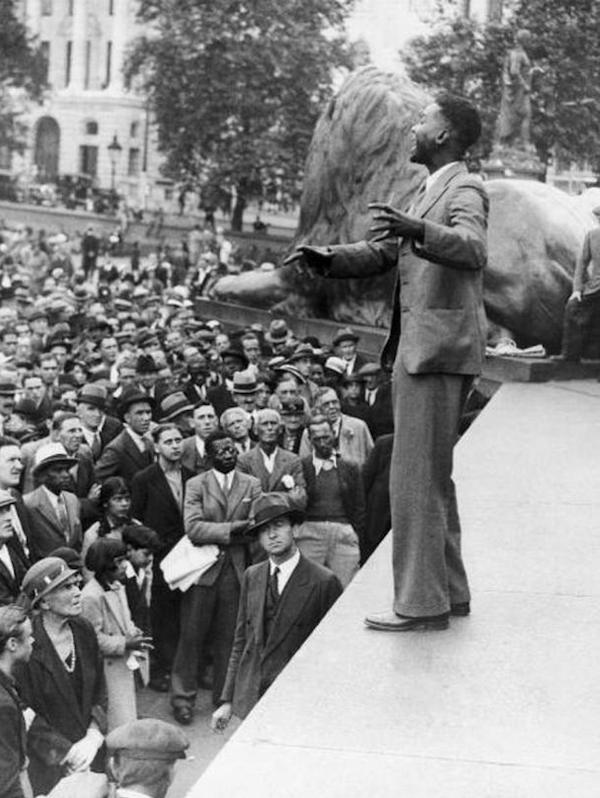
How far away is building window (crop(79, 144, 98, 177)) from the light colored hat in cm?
7772

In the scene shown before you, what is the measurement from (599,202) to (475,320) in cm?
1107

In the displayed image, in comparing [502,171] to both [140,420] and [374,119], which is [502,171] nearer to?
[374,119]

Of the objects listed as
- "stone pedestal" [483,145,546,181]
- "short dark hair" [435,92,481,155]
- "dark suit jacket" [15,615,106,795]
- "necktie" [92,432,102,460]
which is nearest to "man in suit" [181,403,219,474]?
"necktie" [92,432,102,460]

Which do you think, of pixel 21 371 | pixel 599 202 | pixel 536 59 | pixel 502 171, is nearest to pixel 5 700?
pixel 21 371

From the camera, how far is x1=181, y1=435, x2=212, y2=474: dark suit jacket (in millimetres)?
10500

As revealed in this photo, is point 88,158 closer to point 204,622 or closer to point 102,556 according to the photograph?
point 204,622

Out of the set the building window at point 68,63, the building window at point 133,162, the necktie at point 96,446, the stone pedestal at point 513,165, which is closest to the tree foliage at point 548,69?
the stone pedestal at point 513,165

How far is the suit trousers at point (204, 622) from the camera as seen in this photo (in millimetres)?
9664

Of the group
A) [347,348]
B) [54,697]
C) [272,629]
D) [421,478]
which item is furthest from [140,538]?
[347,348]

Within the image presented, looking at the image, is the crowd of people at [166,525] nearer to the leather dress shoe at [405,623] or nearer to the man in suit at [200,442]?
the man in suit at [200,442]

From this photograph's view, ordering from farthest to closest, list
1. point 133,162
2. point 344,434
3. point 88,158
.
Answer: point 88,158
point 133,162
point 344,434

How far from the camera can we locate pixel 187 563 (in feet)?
31.6

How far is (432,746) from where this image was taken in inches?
197

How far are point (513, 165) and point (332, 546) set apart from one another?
76.1ft
